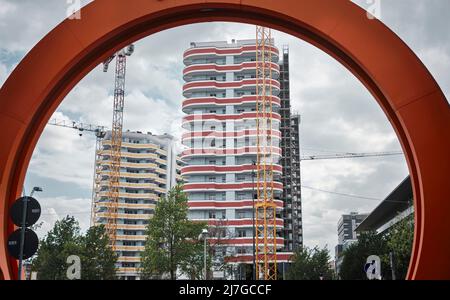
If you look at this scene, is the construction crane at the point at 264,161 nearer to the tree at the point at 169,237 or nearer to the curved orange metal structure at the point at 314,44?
the tree at the point at 169,237

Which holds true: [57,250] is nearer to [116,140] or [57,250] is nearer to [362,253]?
[362,253]

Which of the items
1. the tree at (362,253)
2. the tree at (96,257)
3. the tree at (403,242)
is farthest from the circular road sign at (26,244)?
the tree at (362,253)

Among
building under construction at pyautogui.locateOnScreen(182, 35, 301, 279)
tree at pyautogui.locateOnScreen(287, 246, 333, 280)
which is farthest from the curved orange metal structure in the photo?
Result: building under construction at pyautogui.locateOnScreen(182, 35, 301, 279)

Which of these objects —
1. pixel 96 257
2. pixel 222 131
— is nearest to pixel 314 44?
pixel 96 257

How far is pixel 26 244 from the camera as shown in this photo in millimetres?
9375

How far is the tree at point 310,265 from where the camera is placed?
60.2 meters

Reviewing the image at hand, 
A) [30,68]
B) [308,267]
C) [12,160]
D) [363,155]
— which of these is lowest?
[308,267]

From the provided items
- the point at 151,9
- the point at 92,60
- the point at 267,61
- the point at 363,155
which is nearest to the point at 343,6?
the point at 151,9

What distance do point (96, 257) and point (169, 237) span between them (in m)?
6.45

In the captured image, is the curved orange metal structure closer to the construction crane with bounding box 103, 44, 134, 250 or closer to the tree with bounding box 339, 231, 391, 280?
the tree with bounding box 339, 231, 391, 280

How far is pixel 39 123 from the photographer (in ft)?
36.2

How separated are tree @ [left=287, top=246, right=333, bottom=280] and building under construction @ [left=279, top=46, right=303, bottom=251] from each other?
33236 millimetres
